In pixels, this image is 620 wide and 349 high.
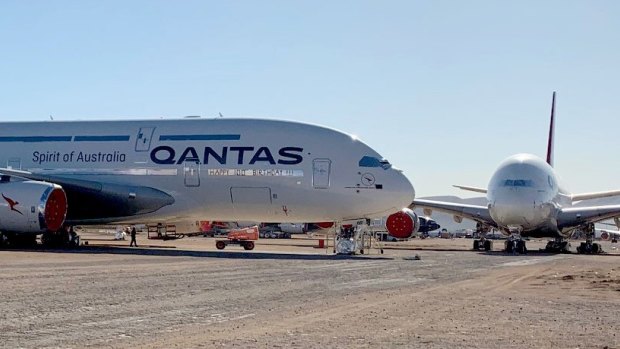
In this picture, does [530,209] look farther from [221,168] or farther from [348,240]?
[221,168]

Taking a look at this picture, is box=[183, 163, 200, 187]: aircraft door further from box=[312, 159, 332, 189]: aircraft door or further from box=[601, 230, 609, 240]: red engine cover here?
box=[601, 230, 609, 240]: red engine cover

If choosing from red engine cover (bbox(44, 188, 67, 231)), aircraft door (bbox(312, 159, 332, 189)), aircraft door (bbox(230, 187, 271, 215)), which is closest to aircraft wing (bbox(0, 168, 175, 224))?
red engine cover (bbox(44, 188, 67, 231))

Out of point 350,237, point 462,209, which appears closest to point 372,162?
point 350,237

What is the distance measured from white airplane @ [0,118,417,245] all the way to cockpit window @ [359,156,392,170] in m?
0.04

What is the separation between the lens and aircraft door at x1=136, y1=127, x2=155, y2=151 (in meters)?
32.4

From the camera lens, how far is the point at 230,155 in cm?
3108

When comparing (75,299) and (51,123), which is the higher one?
(51,123)

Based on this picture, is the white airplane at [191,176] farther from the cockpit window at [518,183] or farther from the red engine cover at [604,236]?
the red engine cover at [604,236]

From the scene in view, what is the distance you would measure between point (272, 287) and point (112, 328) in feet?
19.5

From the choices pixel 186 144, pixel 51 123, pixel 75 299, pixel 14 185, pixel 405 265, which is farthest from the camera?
pixel 51 123

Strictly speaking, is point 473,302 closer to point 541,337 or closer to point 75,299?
point 541,337

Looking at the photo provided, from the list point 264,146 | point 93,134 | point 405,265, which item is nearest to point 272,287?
point 405,265

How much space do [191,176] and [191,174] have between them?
0.25ft

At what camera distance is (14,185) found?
98.0ft
